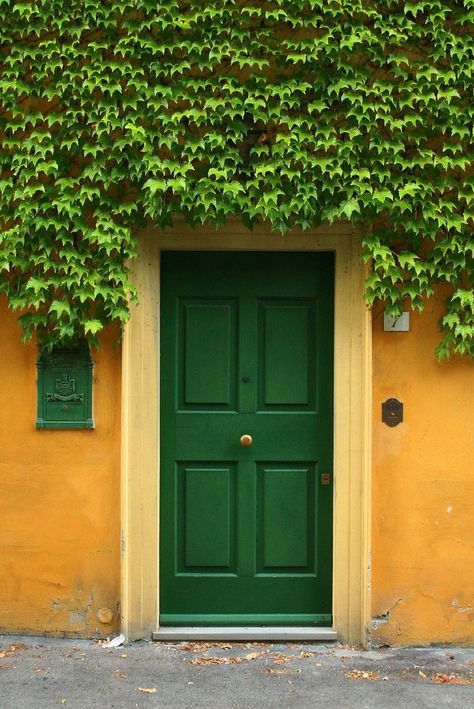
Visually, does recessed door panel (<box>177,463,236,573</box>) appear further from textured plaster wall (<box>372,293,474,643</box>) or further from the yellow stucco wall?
textured plaster wall (<box>372,293,474,643</box>)

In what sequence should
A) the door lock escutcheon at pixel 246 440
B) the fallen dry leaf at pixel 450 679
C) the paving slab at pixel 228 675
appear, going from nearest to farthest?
the paving slab at pixel 228 675 < the fallen dry leaf at pixel 450 679 < the door lock escutcheon at pixel 246 440

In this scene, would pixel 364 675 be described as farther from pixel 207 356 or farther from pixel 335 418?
pixel 207 356

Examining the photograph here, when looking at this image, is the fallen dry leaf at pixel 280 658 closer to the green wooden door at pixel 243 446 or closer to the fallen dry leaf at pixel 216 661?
the fallen dry leaf at pixel 216 661

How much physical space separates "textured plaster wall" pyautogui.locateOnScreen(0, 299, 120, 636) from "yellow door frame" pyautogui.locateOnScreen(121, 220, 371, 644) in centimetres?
13

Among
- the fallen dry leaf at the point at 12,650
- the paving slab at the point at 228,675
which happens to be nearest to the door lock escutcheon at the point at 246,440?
the paving slab at the point at 228,675

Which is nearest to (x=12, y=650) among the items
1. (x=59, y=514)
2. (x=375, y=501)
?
(x=59, y=514)

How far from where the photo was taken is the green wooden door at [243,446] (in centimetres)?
543

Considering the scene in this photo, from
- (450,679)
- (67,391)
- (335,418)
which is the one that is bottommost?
Result: (450,679)

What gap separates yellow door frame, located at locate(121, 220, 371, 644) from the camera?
5.26m

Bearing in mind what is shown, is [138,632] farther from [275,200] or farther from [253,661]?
[275,200]

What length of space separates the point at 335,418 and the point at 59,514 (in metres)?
1.89

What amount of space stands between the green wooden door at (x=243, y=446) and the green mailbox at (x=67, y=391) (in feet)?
1.64

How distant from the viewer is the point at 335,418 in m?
5.36

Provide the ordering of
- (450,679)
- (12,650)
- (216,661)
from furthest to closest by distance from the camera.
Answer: (12,650), (216,661), (450,679)
